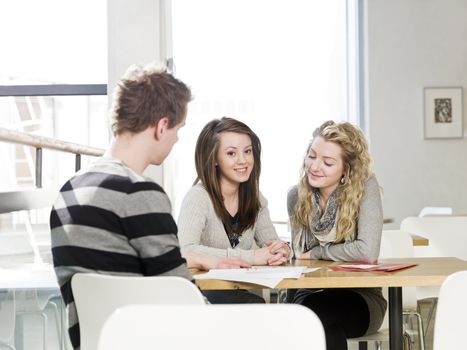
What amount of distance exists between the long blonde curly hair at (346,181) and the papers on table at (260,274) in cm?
42

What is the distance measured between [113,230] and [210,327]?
0.61m

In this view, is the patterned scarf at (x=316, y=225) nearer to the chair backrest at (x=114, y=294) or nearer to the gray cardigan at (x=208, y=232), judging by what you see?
the gray cardigan at (x=208, y=232)

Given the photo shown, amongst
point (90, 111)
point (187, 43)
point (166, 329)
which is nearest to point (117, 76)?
point (90, 111)

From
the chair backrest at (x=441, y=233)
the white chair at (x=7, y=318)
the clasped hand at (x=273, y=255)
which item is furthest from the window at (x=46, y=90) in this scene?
the chair backrest at (x=441, y=233)

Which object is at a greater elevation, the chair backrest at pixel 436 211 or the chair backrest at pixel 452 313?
the chair backrest at pixel 452 313

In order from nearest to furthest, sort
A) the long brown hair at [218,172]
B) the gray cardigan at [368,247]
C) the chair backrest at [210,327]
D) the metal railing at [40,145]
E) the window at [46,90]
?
the chair backrest at [210,327] → the metal railing at [40,145] → the window at [46,90] → the gray cardigan at [368,247] → the long brown hair at [218,172]

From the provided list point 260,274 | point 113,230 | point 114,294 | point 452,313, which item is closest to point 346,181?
point 260,274

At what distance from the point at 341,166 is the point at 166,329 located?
176cm

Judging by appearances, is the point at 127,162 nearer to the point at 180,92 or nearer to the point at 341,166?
the point at 180,92

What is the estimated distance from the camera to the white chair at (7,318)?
A: 241cm

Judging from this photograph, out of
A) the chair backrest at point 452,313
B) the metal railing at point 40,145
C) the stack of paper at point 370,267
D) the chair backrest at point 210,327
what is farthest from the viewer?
the stack of paper at point 370,267

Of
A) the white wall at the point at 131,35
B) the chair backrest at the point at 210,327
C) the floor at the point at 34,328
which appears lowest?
the floor at the point at 34,328

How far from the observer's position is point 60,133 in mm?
5914

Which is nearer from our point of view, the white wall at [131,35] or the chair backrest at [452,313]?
the chair backrest at [452,313]
